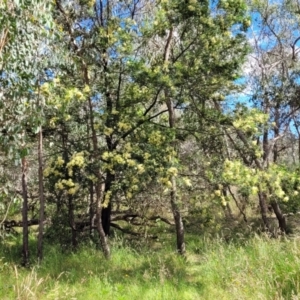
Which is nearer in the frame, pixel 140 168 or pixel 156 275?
pixel 156 275

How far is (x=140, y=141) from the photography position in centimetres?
596

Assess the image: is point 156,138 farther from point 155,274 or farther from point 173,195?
point 155,274

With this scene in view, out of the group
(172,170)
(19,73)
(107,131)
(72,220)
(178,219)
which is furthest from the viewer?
(72,220)

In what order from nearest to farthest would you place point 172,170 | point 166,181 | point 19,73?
point 19,73
point 172,170
point 166,181

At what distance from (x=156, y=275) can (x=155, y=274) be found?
4 centimetres

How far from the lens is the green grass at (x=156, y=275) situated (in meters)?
3.94

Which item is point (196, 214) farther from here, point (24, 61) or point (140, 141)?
point (24, 61)

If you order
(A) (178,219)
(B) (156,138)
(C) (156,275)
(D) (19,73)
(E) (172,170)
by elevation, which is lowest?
(C) (156,275)

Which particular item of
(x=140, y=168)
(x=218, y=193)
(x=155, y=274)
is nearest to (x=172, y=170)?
(x=140, y=168)

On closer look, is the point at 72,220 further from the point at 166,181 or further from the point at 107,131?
the point at 166,181

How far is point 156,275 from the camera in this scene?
5.16 metres

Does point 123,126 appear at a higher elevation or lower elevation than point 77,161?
higher

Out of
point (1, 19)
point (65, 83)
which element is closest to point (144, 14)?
point (65, 83)

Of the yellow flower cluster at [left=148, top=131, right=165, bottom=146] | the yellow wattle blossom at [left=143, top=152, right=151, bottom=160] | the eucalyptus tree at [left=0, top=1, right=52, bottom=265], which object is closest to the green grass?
the eucalyptus tree at [left=0, top=1, right=52, bottom=265]
